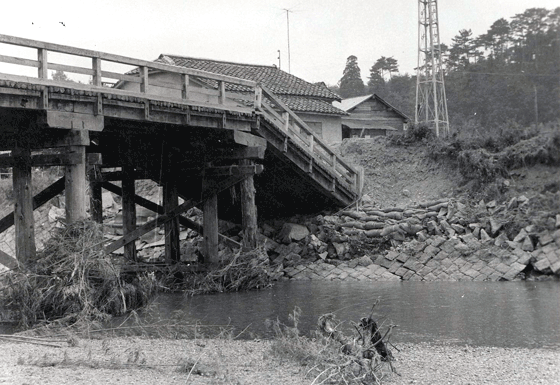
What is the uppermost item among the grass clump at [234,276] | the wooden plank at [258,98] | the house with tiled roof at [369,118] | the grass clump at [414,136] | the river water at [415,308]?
the house with tiled roof at [369,118]

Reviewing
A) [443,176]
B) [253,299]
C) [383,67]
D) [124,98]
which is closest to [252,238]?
[253,299]

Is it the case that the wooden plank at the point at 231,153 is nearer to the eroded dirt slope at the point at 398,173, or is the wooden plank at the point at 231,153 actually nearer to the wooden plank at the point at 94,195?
the wooden plank at the point at 94,195

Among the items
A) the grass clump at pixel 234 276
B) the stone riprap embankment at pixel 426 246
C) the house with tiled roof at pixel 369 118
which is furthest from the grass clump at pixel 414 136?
the grass clump at pixel 234 276

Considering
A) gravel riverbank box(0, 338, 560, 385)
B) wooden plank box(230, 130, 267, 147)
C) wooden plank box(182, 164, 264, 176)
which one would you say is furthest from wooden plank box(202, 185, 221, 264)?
gravel riverbank box(0, 338, 560, 385)

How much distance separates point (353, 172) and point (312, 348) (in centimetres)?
1406

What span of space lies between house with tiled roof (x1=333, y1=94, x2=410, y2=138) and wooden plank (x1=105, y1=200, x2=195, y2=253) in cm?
1988

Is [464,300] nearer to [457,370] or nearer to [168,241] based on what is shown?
[457,370]

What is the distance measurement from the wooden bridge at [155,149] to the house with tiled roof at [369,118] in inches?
572

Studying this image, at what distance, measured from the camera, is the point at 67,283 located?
11289 millimetres

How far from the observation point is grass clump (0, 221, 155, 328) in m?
11.1

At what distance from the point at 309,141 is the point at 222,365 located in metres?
11.8

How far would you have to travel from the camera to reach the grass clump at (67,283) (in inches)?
438

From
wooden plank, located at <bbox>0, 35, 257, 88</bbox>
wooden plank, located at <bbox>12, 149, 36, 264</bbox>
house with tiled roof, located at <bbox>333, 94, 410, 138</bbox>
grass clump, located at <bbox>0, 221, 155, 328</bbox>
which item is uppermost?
house with tiled roof, located at <bbox>333, 94, 410, 138</bbox>

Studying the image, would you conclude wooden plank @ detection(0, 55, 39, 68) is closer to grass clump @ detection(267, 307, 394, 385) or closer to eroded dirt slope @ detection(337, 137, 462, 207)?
grass clump @ detection(267, 307, 394, 385)
